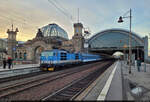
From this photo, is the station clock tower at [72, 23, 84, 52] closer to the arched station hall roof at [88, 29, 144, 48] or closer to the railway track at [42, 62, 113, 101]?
the railway track at [42, 62, 113, 101]

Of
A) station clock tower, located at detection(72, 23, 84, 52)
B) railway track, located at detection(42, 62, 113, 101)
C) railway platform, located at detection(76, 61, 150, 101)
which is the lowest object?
railway track, located at detection(42, 62, 113, 101)

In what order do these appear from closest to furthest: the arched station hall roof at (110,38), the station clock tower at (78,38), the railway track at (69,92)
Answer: the railway track at (69,92) → the station clock tower at (78,38) → the arched station hall roof at (110,38)

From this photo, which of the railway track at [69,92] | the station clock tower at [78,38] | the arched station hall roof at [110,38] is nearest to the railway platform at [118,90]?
the railway track at [69,92]

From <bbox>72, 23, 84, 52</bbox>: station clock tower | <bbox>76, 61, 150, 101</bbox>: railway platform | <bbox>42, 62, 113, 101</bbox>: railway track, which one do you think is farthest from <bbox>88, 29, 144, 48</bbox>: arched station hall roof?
<bbox>42, 62, 113, 101</bbox>: railway track

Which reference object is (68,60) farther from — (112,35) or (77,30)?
(112,35)

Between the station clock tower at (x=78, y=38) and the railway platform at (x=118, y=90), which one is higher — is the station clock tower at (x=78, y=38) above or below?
above

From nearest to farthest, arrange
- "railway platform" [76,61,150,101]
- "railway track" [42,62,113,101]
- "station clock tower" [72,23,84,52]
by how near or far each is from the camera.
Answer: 1. "railway platform" [76,61,150,101]
2. "railway track" [42,62,113,101]
3. "station clock tower" [72,23,84,52]

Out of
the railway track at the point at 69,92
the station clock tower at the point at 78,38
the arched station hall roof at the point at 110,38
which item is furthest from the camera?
the arched station hall roof at the point at 110,38

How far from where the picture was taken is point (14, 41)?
2437 inches

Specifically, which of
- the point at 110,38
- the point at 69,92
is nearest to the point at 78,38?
the point at 69,92

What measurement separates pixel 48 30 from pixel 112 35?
6065 cm

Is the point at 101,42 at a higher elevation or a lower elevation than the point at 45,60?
higher

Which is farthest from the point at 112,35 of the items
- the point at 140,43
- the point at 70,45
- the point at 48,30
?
the point at 70,45

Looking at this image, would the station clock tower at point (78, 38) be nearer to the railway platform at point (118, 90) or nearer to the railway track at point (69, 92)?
the railway platform at point (118, 90)
